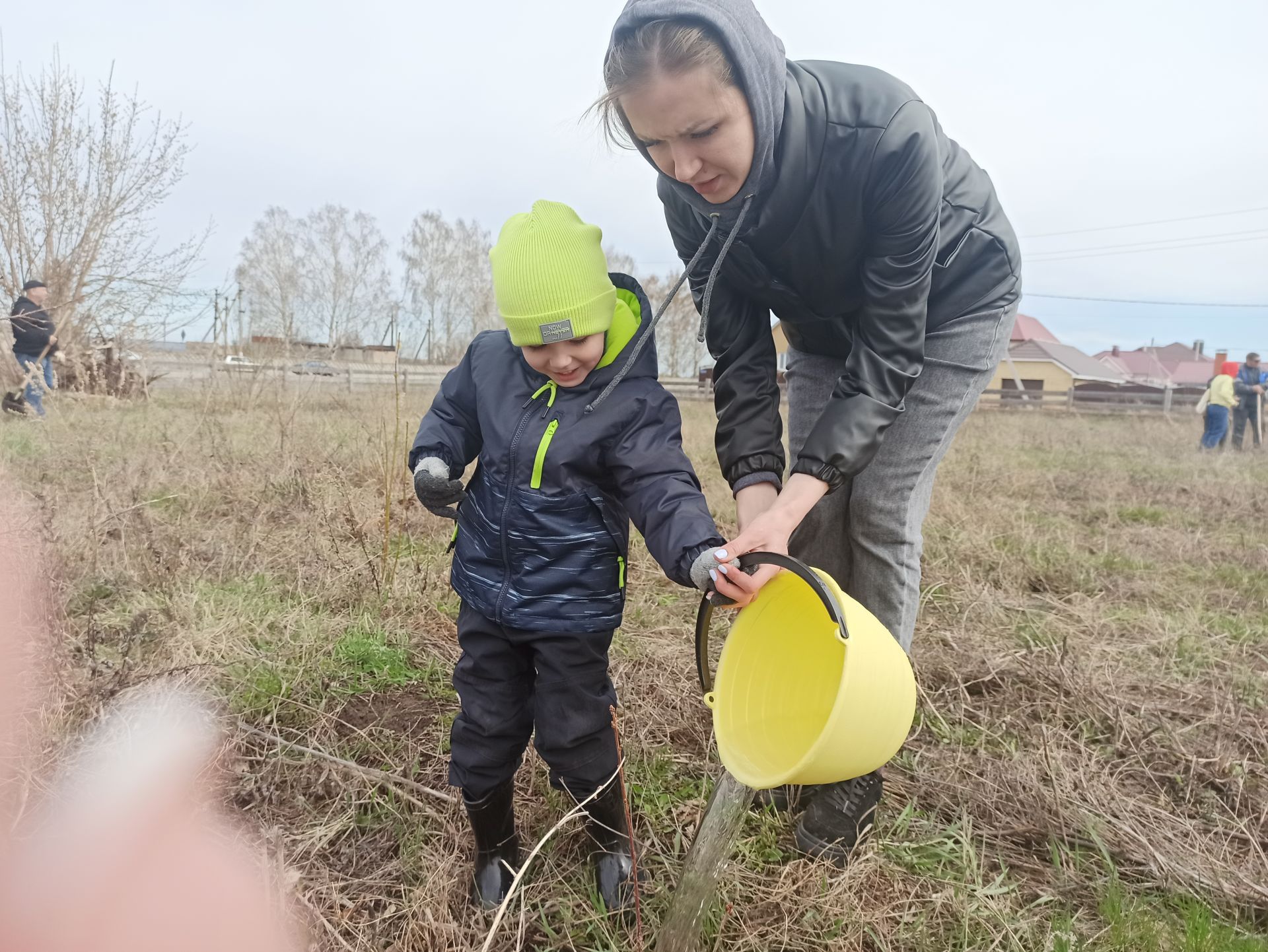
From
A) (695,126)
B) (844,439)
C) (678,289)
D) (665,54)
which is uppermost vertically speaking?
(665,54)

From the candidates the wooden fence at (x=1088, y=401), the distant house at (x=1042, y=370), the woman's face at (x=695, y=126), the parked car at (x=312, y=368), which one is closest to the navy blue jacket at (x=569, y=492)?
the woman's face at (x=695, y=126)

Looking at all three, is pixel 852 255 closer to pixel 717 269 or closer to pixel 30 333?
pixel 717 269

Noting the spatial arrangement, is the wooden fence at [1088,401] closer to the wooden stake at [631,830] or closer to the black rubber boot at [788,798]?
the black rubber boot at [788,798]

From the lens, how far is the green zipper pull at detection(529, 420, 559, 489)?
1.72m

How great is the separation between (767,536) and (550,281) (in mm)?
687

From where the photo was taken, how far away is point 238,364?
25.0 feet

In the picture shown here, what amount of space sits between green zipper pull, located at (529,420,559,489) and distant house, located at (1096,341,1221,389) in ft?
190

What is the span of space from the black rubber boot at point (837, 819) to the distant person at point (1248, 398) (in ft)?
40.1

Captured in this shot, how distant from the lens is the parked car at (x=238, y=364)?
7379 mm

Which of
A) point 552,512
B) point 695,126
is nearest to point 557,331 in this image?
point 552,512

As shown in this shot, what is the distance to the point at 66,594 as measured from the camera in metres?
2.74

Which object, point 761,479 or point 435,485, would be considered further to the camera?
point 761,479

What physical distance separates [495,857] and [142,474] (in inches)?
145

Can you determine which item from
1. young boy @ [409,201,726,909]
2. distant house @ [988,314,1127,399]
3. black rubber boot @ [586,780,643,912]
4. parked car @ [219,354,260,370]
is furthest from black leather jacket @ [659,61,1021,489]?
distant house @ [988,314,1127,399]
